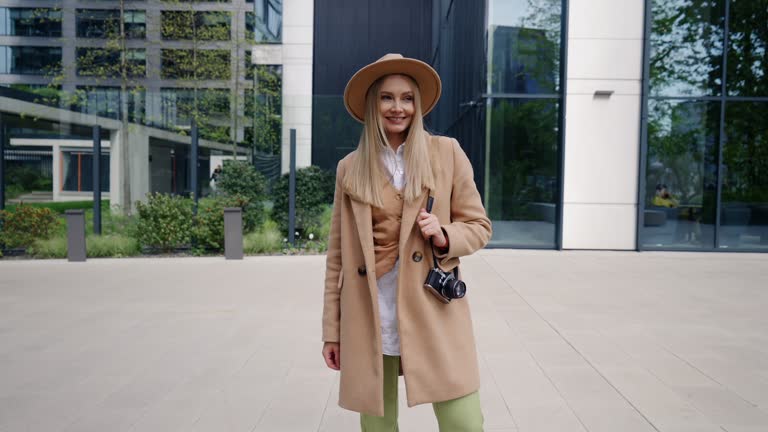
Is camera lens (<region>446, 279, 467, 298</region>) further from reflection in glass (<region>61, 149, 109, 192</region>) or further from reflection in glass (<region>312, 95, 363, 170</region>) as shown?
reflection in glass (<region>61, 149, 109, 192</region>)

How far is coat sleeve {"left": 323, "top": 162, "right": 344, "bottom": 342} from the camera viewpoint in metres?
2.38

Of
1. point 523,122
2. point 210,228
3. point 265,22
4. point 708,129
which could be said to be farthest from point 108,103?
point 708,129

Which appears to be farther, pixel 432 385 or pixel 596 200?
pixel 596 200

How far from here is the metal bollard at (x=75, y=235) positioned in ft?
35.1

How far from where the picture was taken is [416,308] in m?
2.23

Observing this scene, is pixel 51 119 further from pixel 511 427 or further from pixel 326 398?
pixel 511 427

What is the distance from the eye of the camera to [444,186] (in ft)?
7.59

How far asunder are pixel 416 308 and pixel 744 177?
1305 cm

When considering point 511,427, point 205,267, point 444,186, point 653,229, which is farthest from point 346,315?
point 653,229

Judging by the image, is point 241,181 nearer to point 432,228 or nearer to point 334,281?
point 334,281

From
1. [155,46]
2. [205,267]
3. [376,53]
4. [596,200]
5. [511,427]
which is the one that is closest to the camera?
[511,427]

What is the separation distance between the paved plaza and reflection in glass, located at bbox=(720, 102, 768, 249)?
4171mm

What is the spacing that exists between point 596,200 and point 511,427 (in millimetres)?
9876

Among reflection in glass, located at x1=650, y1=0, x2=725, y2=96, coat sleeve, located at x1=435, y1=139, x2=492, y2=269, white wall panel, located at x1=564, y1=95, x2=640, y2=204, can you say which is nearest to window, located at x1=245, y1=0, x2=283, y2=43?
white wall panel, located at x1=564, y1=95, x2=640, y2=204
